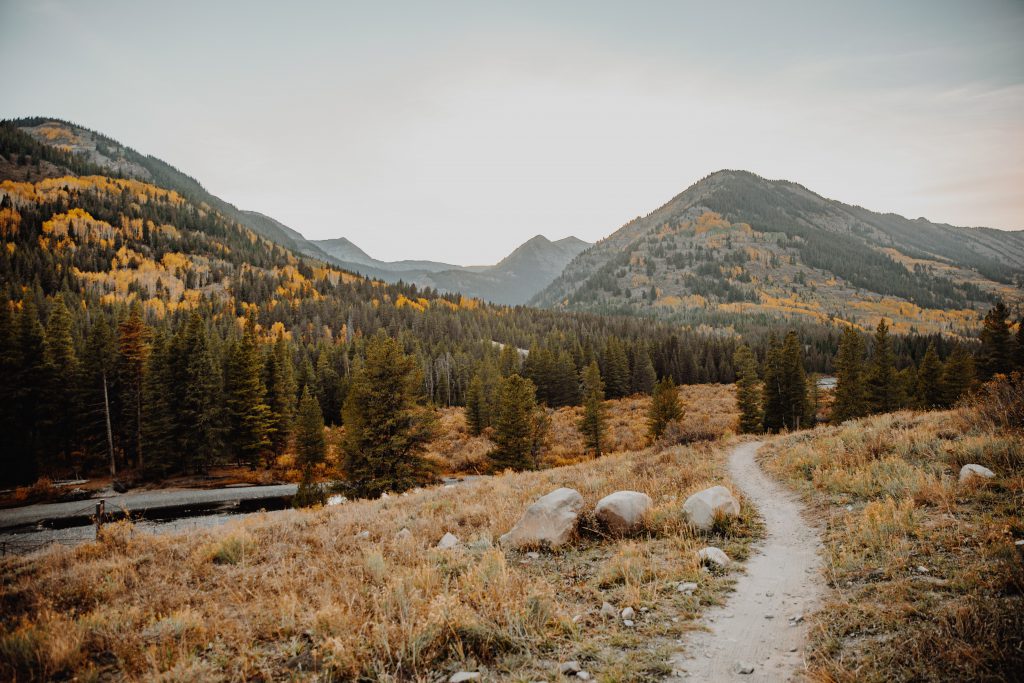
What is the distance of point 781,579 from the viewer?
7320mm

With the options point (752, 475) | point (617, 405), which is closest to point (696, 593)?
point (752, 475)

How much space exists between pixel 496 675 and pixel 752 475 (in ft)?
49.7

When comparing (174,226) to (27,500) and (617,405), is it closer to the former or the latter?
(27,500)

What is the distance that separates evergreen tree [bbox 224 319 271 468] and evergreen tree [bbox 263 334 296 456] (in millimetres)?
1553

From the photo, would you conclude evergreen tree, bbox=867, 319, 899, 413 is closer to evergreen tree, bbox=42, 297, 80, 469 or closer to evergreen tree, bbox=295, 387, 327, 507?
evergreen tree, bbox=295, 387, 327, 507

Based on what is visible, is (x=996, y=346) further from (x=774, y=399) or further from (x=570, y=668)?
(x=570, y=668)

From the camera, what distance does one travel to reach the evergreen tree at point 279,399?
52.8m

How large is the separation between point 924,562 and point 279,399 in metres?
59.4

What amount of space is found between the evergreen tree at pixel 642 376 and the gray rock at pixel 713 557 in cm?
8569

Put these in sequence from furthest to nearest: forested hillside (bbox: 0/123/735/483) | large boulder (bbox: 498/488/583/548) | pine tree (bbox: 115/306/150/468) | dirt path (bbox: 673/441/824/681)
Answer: pine tree (bbox: 115/306/150/468)
forested hillside (bbox: 0/123/735/483)
large boulder (bbox: 498/488/583/548)
dirt path (bbox: 673/441/824/681)

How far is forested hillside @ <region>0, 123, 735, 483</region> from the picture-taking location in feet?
146

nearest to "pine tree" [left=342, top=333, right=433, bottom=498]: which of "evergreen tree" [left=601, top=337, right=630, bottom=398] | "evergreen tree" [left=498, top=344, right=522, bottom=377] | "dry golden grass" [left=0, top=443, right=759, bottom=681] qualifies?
"dry golden grass" [left=0, top=443, right=759, bottom=681]

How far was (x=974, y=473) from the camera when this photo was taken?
9094 millimetres

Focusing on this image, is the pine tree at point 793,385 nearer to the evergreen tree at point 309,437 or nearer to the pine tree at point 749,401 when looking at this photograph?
the pine tree at point 749,401
